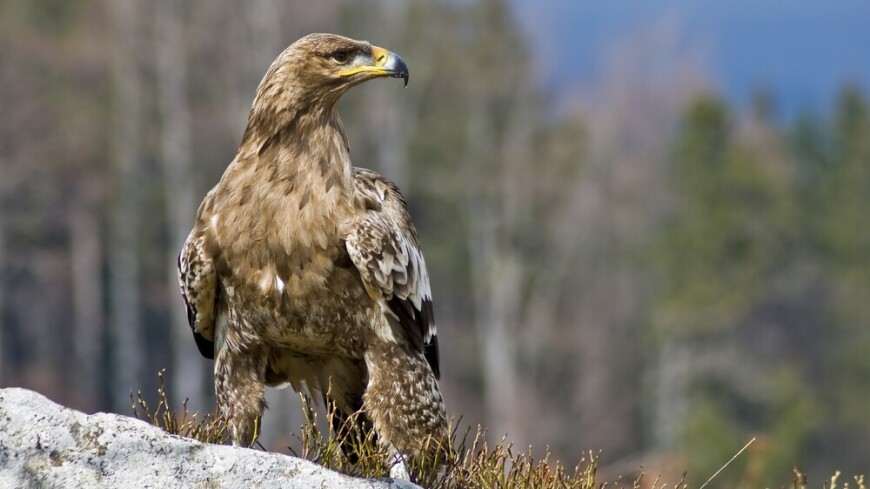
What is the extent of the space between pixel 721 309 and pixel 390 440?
154 feet

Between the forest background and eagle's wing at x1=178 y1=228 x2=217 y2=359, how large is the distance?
2890 cm

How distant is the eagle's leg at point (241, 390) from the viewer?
667cm

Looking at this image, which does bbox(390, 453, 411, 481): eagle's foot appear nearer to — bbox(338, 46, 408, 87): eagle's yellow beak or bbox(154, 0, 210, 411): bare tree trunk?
bbox(338, 46, 408, 87): eagle's yellow beak

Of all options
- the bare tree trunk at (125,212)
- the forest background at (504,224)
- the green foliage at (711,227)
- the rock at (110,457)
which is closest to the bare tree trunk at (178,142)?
→ the forest background at (504,224)

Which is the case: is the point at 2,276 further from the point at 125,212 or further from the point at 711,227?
the point at 711,227

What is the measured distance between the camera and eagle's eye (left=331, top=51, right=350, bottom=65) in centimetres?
679

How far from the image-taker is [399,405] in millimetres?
6703

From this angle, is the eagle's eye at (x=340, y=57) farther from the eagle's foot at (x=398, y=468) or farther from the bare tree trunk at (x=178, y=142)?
the bare tree trunk at (x=178, y=142)

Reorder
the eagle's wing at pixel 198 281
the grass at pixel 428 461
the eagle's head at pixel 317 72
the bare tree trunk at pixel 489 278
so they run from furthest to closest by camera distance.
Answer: the bare tree trunk at pixel 489 278 < the eagle's head at pixel 317 72 < the eagle's wing at pixel 198 281 < the grass at pixel 428 461

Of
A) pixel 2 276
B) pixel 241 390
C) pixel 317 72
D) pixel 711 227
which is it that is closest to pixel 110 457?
pixel 241 390

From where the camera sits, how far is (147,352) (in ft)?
154

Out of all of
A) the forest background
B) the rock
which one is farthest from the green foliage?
the rock

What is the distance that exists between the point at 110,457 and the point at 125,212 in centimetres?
4027

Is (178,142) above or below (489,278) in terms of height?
above
